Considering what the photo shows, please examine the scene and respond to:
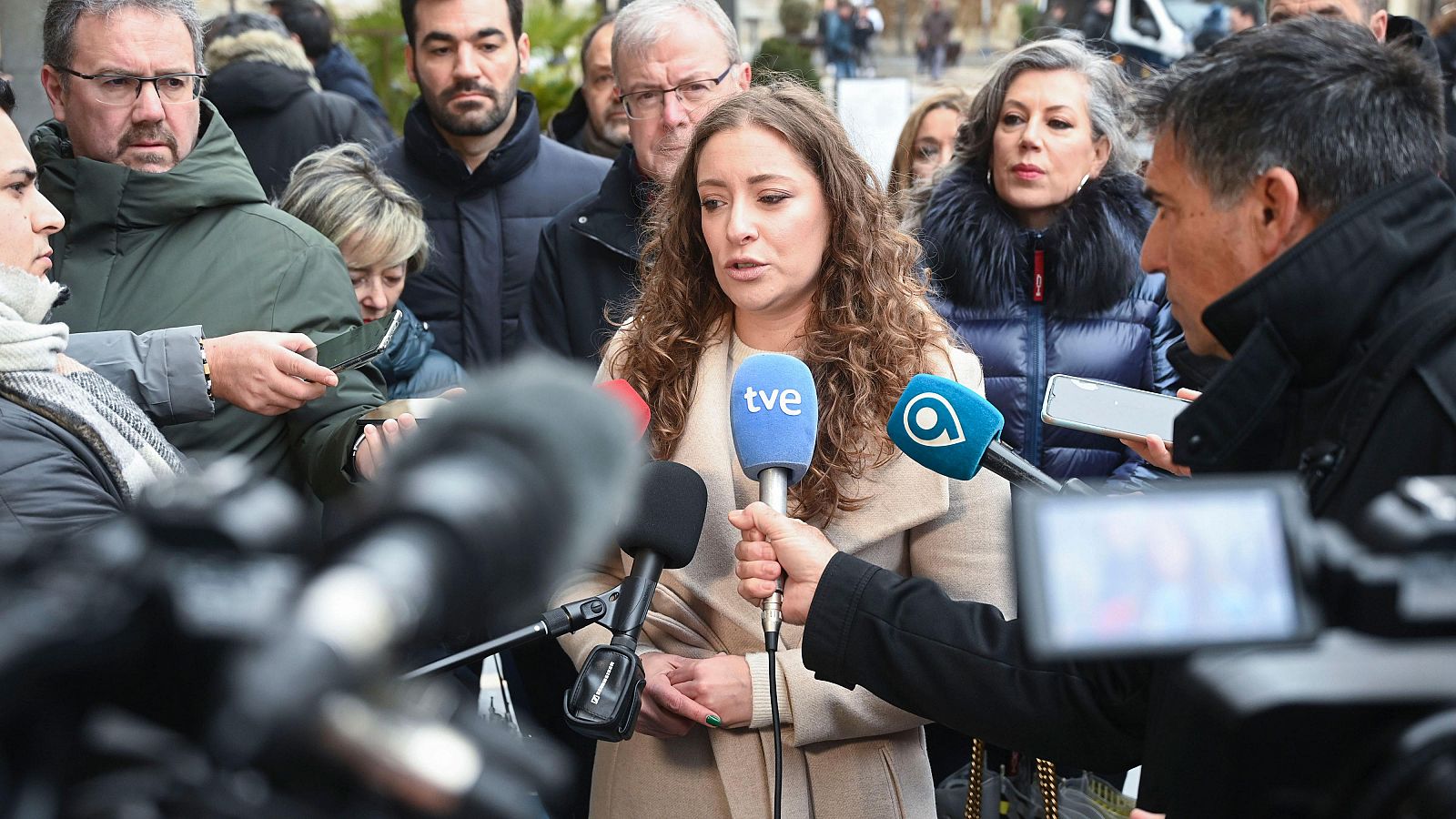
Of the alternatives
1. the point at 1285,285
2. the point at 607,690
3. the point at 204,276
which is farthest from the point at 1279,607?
the point at 204,276

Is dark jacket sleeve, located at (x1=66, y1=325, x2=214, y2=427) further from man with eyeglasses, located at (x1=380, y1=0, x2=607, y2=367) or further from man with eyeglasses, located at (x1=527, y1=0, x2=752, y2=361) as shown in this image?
man with eyeglasses, located at (x1=380, y1=0, x2=607, y2=367)

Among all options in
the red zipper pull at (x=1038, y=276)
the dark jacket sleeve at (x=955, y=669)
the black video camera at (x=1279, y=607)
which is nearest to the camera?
the black video camera at (x=1279, y=607)

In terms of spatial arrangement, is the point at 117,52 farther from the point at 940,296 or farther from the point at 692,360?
the point at 940,296

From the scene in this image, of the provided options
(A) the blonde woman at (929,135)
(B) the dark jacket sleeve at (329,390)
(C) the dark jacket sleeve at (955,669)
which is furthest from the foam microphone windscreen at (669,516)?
(A) the blonde woman at (929,135)

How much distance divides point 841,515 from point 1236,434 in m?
0.97

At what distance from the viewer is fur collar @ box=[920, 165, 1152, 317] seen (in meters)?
3.56

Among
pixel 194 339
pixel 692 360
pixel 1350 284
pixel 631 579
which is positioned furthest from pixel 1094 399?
pixel 194 339

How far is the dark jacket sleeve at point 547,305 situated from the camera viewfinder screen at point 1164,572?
2834 millimetres

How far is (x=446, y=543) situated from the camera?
719 mm

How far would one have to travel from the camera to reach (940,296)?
3732 mm

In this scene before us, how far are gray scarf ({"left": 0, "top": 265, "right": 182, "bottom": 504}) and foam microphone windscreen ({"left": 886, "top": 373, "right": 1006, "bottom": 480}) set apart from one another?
120 cm

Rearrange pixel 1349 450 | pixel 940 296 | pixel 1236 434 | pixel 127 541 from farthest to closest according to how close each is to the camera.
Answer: pixel 940 296 → pixel 1236 434 → pixel 1349 450 → pixel 127 541

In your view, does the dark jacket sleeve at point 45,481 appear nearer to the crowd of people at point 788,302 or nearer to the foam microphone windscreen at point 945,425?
the crowd of people at point 788,302

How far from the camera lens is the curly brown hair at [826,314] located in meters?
2.54
